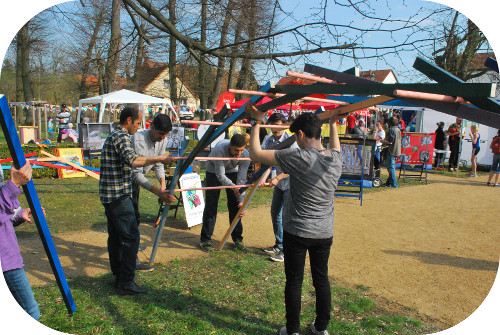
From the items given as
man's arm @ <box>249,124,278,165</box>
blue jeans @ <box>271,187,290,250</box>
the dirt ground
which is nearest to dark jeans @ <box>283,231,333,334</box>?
man's arm @ <box>249,124,278,165</box>

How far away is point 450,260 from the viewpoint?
18.0 feet

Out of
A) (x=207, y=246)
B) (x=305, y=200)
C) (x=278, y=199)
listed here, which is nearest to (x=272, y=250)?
(x=278, y=199)

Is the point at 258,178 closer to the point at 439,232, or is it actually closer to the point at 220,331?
the point at 220,331

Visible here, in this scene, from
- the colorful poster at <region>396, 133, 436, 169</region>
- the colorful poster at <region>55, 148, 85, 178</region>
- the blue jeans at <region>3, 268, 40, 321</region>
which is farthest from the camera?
the colorful poster at <region>396, 133, 436, 169</region>

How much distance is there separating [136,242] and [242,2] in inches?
132

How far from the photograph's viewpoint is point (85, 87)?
24.8 m

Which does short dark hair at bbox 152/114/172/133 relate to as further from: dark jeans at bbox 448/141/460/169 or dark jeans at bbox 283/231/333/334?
dark jeans at bbox 448/141/460/169

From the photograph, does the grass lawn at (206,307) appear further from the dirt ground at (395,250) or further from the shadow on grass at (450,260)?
the shadow on grass at (450,260)

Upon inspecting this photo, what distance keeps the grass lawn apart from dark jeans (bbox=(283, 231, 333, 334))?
13.8 inches

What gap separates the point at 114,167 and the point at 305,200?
1966 millimetres

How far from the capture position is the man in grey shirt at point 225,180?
17.6 feet

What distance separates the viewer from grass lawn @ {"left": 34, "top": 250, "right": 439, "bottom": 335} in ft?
11.3

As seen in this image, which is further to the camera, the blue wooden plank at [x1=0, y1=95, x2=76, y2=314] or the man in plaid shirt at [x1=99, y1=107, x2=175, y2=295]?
the man in plaid shirt at [x1=99, y1=107, x2=175, y2=295]

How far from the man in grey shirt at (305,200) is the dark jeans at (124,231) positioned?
162cm
